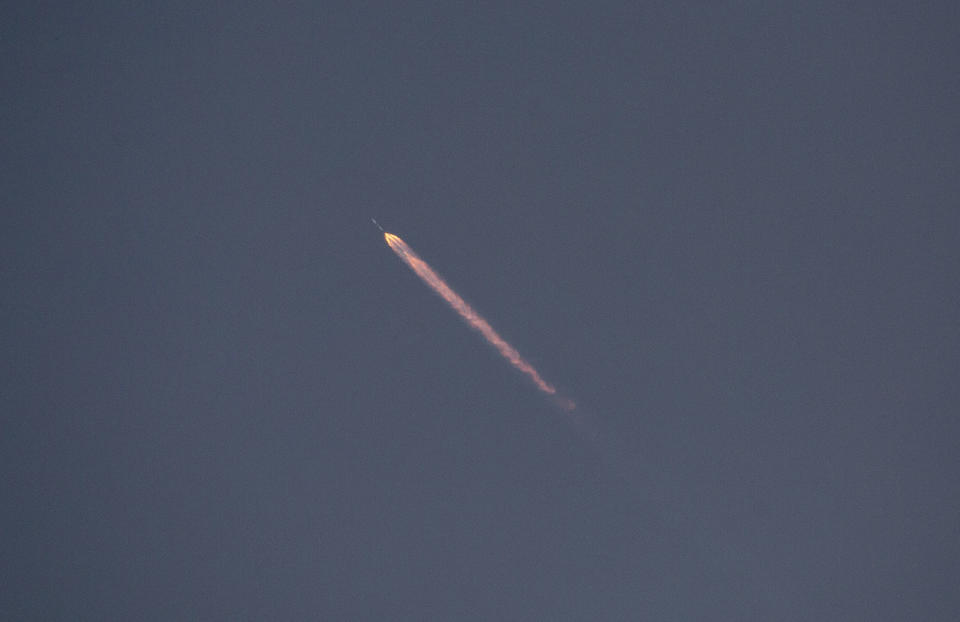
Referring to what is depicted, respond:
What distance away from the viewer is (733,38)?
184 cm

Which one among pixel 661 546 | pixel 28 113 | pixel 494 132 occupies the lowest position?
pixel 28 113

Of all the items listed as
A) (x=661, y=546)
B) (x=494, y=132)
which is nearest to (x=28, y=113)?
(x=494, y=132)

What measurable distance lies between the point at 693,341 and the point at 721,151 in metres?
0.73

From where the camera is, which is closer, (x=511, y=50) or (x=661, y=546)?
(x=511, y=50)

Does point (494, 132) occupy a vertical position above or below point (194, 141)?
above

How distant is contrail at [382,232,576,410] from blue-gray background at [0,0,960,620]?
1.4 inches

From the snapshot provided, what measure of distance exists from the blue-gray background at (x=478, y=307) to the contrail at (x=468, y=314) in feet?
0.12

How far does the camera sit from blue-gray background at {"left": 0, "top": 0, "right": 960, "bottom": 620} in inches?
72.4

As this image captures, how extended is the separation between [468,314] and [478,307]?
5 centimetres

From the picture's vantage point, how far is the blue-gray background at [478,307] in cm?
184

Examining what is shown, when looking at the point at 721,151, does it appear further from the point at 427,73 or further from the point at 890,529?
the point at 890,529

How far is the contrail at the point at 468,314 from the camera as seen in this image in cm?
187

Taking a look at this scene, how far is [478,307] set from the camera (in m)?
1.89

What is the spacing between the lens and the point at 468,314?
189 cm
